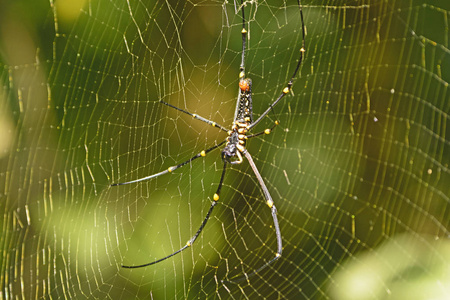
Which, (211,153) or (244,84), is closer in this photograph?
(244,84)

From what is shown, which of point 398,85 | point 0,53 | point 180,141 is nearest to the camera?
point 0,53

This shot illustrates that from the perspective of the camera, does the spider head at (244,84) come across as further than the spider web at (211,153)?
No

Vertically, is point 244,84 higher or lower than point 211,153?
higher

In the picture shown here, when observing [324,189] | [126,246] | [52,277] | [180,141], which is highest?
[180,141]

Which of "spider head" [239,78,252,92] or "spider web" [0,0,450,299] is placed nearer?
"spider head" [239,78,252,92]

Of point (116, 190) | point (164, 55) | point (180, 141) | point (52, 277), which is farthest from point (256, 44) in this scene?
point (52, 277)

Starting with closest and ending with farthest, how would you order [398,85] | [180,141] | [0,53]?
[0,53]
[180,141]
[398,85]

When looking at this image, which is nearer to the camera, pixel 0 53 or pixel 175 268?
pixel 0 53

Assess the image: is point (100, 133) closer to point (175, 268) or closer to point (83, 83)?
point (83, 83)
